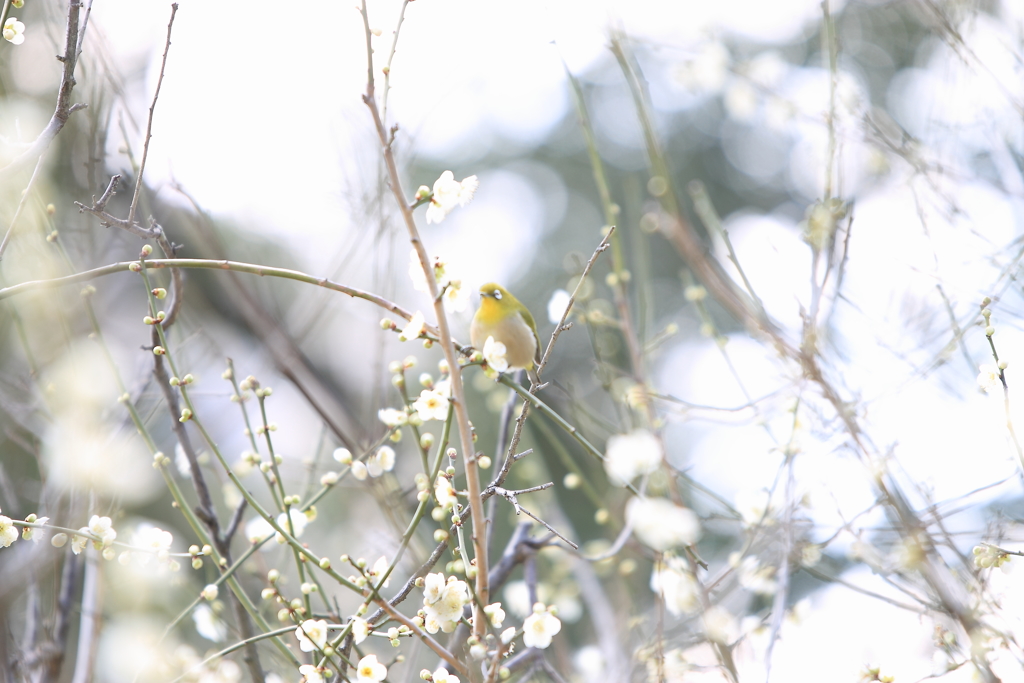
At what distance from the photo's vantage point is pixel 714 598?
1657 mm

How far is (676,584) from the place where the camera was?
166 centimetres

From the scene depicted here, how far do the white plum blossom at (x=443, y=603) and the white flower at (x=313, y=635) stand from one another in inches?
6.2

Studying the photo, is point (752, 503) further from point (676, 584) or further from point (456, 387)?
point (456, 387)

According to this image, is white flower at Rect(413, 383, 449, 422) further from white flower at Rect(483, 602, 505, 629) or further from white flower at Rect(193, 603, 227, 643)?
white flower at Rect(193, 603, 227, 643)

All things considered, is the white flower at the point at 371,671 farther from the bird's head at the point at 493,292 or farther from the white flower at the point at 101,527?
the bird's head at the point at 493,292

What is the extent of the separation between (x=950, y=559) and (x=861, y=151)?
68.0 inches

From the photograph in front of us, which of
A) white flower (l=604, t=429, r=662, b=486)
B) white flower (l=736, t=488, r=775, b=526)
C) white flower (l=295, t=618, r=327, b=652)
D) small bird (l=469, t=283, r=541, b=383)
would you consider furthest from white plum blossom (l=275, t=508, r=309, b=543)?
white flower (l=736, t=488, r=775, b=526)

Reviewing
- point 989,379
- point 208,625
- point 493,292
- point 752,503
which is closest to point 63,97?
point 208,625

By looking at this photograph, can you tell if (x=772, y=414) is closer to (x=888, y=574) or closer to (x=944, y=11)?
(x=888, y=574)

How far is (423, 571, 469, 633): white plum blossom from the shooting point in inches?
43.8

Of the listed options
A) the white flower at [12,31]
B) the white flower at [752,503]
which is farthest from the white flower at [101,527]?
the white flower at [752,503]

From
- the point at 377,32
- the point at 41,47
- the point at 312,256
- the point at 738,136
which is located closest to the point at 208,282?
the point at 312,256

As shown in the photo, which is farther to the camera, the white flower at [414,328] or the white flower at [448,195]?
the white flower at [448,195]

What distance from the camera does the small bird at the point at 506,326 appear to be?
2.32 m
